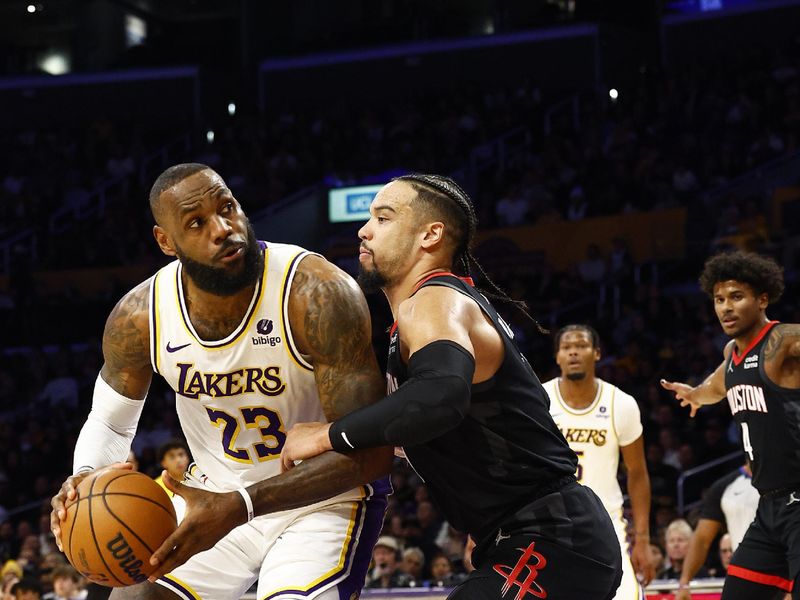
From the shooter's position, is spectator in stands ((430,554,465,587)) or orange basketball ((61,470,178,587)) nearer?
orange basketball ((61,470,178,587))

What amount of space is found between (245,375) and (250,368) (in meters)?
0.03

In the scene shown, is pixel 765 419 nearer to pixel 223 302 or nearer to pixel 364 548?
pixel 364 548

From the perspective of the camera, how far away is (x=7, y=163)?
20719mm

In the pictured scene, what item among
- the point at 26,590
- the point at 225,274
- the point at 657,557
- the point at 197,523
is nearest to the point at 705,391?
the point at 657,557

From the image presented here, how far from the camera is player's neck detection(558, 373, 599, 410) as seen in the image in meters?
6.93

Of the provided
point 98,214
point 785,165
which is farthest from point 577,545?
point 98,214

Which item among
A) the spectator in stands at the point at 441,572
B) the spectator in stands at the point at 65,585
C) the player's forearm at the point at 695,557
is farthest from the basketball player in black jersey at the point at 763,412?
the spectator in stands at the point at 65,585

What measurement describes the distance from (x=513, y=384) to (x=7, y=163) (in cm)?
1919

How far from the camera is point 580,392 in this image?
693 centimetres

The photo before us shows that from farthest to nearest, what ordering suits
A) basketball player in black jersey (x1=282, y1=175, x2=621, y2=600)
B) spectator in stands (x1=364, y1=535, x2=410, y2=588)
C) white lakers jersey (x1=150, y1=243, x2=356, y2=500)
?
spectator in stands (x1=364, y1=535, x2=410, y2=588), white lakers jersey (x1=150, y1=243, x2=356, y2=500), basketball player in black jersey (x1=282, y1=175, x2=621, y2=600)

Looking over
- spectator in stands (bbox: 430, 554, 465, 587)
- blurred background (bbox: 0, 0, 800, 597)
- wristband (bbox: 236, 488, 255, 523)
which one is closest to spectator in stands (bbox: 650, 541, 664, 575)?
blurred background (bbox: 0, 0, 800, 597)

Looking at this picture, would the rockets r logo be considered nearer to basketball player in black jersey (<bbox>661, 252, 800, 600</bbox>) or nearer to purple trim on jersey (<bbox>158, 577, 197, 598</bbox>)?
purple trim on jersey (<bbox>158, 577, 197, 598</bbox>)

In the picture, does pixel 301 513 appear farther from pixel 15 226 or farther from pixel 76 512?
pixel 15 226

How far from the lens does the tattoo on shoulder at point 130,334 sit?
3.95 metres
